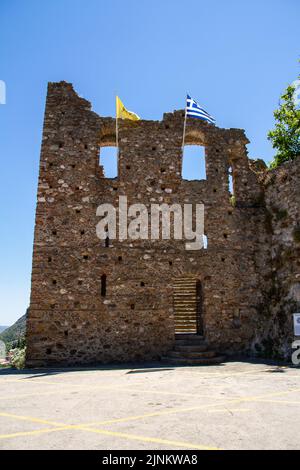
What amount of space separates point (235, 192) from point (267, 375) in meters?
7.47

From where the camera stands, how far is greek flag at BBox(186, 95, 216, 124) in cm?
1358

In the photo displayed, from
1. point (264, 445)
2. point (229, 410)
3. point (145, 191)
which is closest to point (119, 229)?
point (145, 191)

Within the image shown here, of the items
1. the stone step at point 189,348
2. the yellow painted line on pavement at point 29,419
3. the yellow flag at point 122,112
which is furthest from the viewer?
the yellow flag at point 122,112

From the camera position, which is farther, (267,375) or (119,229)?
(119,229)

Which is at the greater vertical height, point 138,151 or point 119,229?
point 138,151

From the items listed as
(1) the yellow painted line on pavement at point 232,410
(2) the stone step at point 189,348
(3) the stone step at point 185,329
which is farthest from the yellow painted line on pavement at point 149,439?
(3) the stone step at point 185,329

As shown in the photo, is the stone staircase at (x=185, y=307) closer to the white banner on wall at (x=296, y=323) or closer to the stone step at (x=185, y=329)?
the stone step at (x=185, y=329)

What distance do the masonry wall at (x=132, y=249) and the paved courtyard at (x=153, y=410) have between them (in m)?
2.55

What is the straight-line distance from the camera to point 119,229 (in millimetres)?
12898

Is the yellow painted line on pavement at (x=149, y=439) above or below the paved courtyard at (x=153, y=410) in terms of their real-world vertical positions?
above

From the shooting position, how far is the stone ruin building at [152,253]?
12.0 meters

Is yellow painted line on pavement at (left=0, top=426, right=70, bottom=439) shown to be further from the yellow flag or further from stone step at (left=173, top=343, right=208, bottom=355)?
the yellow flag
